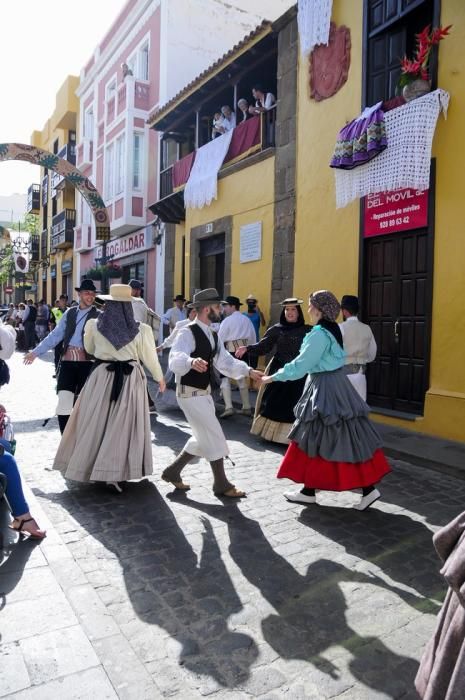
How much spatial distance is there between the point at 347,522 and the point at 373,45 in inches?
295

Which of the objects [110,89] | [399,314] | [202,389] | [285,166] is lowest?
[202,389]

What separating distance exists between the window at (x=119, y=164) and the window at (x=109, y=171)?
0.55 m

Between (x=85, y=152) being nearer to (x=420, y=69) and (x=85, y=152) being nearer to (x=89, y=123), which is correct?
(x=89, y=123)

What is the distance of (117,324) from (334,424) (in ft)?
6.62

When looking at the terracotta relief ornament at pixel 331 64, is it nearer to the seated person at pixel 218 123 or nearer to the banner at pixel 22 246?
the seated person at pixel 218 123

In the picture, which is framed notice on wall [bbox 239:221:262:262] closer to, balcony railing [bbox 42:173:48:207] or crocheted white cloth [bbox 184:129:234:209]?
crocheted white cloth [bbox 184:129:234:209]

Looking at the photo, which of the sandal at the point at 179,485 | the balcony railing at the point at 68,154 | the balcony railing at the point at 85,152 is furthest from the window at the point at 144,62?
the sandal at the point at 179,485

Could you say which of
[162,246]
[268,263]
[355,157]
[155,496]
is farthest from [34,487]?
[162,246]

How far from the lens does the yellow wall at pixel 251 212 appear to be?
11164 millimetres

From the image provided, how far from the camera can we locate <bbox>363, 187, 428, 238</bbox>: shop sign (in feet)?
24.5

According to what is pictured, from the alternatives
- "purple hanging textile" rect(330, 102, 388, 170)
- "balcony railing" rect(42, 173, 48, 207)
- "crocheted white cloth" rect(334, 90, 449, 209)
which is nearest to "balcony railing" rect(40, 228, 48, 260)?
"balcony railing" rect(42, 173, 48, 207)

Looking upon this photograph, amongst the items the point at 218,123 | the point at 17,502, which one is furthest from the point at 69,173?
the point at 17,502

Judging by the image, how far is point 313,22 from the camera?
9.41 meters

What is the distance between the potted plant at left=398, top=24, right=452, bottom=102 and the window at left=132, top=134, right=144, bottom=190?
1243 centimetres
